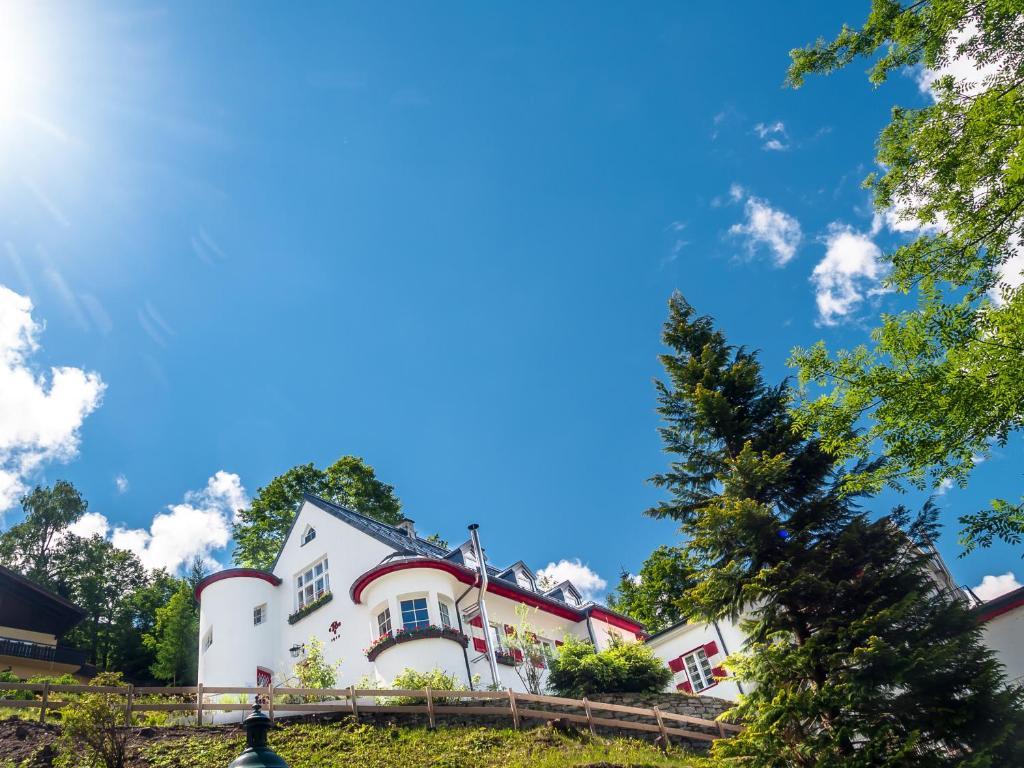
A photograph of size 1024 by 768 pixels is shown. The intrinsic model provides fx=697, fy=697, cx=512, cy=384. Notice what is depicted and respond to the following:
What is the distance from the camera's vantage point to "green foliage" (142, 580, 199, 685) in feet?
124

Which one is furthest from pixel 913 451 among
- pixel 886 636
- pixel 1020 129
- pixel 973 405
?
pixel 886 636

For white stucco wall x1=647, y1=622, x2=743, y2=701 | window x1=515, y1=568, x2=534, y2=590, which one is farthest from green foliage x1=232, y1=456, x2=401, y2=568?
white stucco wall x1=647, y1=622, x2=743, y2=701

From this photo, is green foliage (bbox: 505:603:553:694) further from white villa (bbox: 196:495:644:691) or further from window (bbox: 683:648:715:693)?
window (bbox: 683:648:715:693)

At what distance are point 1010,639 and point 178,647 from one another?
37.8 m

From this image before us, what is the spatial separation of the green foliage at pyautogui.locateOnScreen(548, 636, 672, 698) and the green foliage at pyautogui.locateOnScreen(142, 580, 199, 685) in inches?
989

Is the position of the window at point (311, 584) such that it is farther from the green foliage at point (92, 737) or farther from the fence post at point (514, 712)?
the green foliage at point (92, 737)

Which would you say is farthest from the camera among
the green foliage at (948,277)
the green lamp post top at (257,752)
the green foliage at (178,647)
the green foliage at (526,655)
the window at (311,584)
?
the green foliage at (178,647)

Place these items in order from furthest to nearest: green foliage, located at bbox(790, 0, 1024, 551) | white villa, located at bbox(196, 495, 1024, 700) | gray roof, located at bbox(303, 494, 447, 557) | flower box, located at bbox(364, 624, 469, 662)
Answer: gray roof, located at bbox(303, 494, 447, 557)
white villa, located at bbox(196, 495, 1024, 700)
flower box, located at bbox(364, 624, 469, 662)
green foliage, located at bbox(790, 0, 1024, 551)

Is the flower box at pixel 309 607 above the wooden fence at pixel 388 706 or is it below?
above

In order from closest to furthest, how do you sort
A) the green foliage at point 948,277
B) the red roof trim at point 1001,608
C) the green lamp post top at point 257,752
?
the green lamp post top at point 257,752, the green foliage at point 948,277, the red roof trim at point 1001,608

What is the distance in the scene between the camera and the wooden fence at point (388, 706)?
15.0 meters

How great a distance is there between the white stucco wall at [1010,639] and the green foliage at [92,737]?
17.8 m

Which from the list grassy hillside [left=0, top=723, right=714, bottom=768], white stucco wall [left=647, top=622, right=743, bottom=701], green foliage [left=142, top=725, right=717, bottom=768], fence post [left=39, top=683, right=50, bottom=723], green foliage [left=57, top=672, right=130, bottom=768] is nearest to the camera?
green foliage [left=57, top=672, right=130, bottom=768]

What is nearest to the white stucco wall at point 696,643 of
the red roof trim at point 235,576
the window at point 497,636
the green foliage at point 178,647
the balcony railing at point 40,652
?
the window at point 497,636
